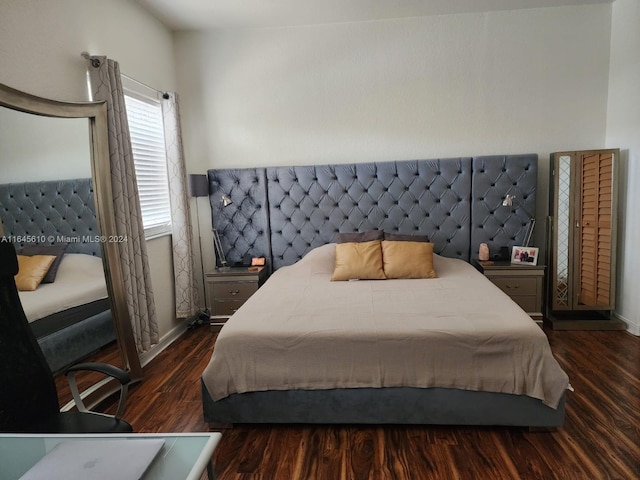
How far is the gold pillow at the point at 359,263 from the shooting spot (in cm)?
307

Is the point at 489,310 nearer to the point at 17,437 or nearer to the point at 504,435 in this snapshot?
the point at 504,435

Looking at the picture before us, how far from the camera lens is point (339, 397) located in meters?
2.06

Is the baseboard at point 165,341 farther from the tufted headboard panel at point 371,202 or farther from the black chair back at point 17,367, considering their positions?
the black chair back at point 17,367

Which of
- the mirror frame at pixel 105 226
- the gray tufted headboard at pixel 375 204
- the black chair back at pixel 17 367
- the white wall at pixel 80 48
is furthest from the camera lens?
the gray tufted headboard at pixel 375 204

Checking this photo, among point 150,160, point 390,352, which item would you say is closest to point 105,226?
point 150,160

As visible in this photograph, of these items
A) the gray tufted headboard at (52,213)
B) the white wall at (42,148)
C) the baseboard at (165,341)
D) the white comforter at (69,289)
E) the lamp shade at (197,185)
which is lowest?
the baseboard at (165,341)

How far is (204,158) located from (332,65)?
1.58 m

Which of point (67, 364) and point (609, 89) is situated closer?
point (67, 364)

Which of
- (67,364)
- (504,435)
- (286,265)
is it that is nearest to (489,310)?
(504,435)

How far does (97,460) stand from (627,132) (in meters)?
4.20

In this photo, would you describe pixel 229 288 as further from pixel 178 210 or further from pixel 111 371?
pixel 111 371

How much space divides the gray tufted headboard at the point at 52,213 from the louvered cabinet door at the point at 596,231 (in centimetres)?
391

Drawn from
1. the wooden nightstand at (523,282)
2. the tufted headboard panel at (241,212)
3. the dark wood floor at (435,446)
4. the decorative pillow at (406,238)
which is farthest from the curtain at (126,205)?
the wooden nightstand at (523,282)

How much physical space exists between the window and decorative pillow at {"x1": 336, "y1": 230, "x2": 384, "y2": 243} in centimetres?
167
